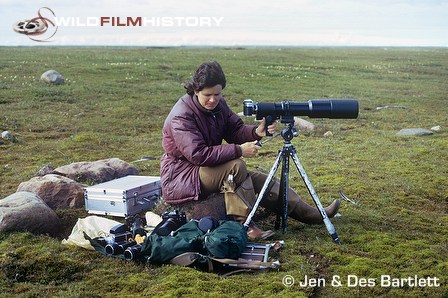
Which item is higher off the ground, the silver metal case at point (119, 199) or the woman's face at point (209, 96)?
the woman's face at point (209, 96)

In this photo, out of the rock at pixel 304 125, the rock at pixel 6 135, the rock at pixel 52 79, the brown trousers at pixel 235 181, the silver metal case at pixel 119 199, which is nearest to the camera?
the brown trousers at pixel 235 181

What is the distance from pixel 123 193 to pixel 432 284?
4.58 metres

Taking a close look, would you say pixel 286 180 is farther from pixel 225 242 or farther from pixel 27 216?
pixel 27 216

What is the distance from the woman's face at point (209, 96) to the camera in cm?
728

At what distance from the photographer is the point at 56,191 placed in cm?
920

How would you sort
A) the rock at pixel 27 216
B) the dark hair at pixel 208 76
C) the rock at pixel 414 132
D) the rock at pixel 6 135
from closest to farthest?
the dark hair at pixel 208 76 < the rock at pixel 27 216 < the rock at pixel 6 135 < the rock at pixel 414 132

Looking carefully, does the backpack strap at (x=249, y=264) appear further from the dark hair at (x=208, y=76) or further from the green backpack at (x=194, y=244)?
the dark hair at (x=208, y=76)

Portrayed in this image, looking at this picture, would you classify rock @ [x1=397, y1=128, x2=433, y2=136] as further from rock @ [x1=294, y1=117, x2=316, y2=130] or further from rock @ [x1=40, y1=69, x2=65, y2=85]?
rock @ [x1=40, y1=69, x2=65, y2=85]

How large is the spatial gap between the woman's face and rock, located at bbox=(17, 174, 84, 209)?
3.08 m

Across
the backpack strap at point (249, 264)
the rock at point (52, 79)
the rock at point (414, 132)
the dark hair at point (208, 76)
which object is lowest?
the rock at point (414, 132)

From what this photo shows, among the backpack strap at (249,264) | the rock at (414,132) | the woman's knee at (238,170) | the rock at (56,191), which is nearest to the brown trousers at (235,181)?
the woman's knee at (238,170)

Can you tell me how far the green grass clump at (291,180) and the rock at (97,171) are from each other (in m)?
1.21

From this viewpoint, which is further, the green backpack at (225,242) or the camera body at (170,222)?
the camera body at (170,222)

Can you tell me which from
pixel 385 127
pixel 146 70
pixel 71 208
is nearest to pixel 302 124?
pixel 385 127
